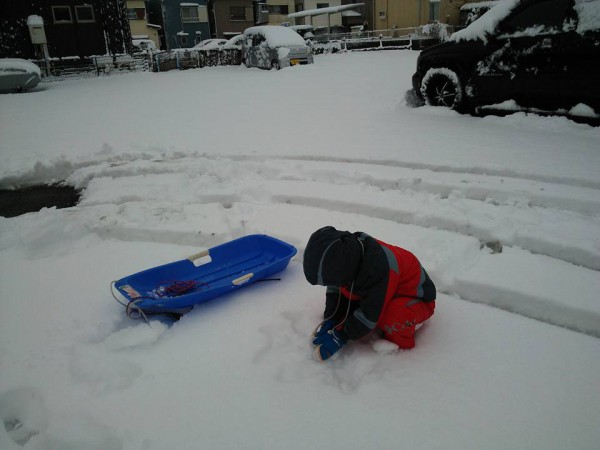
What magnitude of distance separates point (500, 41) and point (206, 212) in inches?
172

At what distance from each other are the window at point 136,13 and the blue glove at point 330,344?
34433 millimetres

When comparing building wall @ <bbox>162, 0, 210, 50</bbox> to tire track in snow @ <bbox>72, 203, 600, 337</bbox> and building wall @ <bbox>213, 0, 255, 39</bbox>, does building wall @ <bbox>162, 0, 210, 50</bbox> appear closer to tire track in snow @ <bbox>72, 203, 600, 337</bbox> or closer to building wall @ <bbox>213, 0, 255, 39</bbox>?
building wall @ <bbox>213, 0, 255, 39</bbox>

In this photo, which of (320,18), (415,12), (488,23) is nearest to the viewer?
(488,23)

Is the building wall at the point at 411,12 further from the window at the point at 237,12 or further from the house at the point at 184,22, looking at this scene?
the house at the point at 184,22

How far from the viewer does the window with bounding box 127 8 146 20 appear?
97.6ft

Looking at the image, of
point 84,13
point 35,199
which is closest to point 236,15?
point 84,13

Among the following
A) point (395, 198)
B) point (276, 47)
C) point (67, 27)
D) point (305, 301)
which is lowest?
point (305, 301)

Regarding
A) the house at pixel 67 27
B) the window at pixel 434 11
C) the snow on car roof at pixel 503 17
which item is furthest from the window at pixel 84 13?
the window at pixel 434 11

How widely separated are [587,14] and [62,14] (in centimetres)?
1777

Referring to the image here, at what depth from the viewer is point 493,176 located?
3.54 metres

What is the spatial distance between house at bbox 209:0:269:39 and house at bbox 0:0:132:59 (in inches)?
578

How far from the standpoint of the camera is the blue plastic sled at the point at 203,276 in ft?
7.05

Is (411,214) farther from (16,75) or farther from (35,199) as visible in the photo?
(16,75)

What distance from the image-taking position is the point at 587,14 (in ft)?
14.8
